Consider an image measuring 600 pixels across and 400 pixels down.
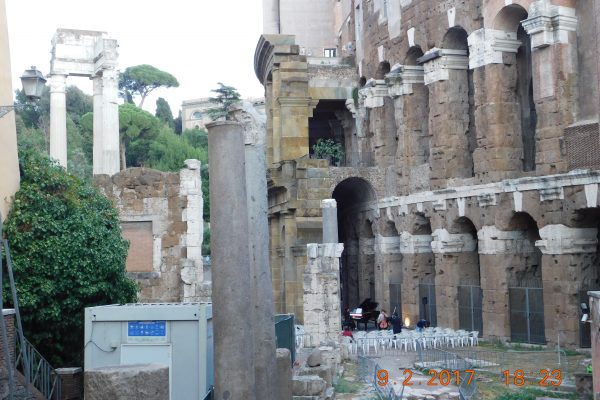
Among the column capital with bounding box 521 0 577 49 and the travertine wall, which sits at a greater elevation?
the column capital with bounding box 521 0 577 49

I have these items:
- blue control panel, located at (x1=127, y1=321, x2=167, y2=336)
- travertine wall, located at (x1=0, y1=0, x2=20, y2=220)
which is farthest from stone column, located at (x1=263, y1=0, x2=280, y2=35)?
blue control panel, located at (x1=127, y1=321, x2=167, y2=336)

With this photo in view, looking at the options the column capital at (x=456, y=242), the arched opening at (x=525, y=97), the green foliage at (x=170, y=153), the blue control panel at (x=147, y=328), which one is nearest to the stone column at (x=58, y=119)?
the column capital at (x=456, y=242)

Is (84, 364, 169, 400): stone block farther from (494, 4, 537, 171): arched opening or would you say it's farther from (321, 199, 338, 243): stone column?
(494, 4, 537, 171): arched opening

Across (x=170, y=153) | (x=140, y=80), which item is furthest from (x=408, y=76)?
(x=140, y=80)

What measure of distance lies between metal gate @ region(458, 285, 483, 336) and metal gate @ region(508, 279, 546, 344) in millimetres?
1510

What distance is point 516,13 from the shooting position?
80.3 feet

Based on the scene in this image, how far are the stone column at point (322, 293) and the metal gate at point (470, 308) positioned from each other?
6.93m

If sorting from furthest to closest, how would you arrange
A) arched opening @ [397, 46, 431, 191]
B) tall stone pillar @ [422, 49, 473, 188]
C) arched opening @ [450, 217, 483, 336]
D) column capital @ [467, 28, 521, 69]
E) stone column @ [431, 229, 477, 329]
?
arched opening @ [397, 46, 431, 191], tall stone pillar @ [422, 49, 473, 188], stone column @ [431, 229, 477, 329], arched opening @ [450, 217, 483, 336], column capital @ [467, 28, 521, 69]

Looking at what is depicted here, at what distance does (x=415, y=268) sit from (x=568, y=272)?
757 cm

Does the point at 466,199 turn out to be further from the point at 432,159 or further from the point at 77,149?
the point at 77,149

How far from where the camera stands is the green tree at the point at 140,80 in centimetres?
6906

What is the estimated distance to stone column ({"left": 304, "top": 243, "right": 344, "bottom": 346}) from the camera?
66.3 ft

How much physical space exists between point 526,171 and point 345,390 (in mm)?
11243

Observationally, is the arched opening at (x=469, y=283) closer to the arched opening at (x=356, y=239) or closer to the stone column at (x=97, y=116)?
the arched opening at (x=356, y=239)
